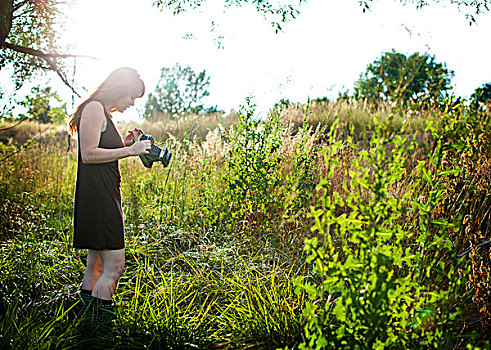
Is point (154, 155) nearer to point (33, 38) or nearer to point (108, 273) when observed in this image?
point (108, 273)

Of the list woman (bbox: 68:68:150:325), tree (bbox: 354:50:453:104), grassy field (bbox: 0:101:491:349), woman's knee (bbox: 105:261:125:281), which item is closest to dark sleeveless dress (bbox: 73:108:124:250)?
woman (bbox: 68:68:150:325)

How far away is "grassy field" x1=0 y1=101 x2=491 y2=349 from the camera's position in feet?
5.94

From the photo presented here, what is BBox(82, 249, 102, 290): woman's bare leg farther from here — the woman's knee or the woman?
the woman's knee

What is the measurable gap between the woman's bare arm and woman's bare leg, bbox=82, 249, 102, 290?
63 cm

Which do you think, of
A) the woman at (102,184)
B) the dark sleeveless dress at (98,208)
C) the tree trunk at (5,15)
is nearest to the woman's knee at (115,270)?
the woman at (102,184)

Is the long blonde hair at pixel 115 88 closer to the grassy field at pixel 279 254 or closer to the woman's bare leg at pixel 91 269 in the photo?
the woman's bare leg at pixel 91 269

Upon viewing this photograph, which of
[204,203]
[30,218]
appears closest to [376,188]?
[204,203]

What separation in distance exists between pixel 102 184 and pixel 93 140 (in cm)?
28

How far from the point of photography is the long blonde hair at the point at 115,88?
273cm

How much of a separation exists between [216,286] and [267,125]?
1564mm

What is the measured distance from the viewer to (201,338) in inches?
98.1

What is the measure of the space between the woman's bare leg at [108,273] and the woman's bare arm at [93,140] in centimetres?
58

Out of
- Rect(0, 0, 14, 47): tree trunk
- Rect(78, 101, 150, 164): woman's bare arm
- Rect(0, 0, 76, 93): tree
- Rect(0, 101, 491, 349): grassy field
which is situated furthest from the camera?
Rect(0, 0, 76, 93): tree

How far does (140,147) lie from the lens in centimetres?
269
